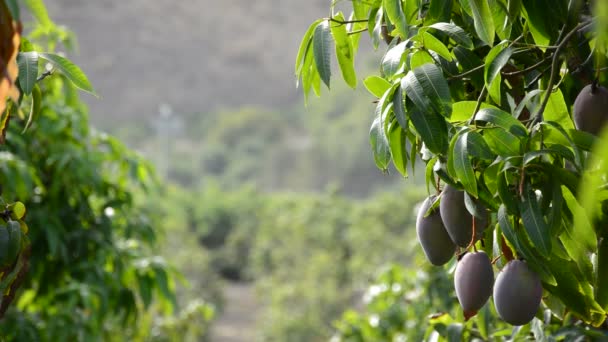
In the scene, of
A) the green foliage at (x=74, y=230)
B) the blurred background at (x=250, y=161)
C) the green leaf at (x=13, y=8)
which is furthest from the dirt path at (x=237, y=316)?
the green leaf at (x=13, y=8)

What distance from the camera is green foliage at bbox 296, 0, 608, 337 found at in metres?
0.72

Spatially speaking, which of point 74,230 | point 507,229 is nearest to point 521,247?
point 507,229

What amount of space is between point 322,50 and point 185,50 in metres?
28.4

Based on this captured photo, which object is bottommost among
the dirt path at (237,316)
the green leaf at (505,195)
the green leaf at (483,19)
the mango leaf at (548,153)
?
the dirt path at (237,316)

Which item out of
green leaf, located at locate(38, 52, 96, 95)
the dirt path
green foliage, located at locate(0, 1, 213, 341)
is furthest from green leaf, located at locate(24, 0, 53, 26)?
the dirt path

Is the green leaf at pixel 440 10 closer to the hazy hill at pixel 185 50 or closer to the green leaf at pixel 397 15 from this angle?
the green leaf at pixel 397 15

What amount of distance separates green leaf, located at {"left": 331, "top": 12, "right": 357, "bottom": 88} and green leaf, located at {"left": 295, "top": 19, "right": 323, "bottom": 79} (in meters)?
0.02

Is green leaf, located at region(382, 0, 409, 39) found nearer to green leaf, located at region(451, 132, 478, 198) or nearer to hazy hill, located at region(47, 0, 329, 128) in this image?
green leaf, located at region(451, 132, 478, 198)

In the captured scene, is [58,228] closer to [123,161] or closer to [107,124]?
[123,161]

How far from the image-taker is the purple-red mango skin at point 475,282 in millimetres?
767

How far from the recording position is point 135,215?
2.68 meters

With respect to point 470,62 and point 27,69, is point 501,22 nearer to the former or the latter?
point 470,62

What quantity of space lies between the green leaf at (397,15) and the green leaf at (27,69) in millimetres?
314

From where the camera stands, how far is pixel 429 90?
2.47 feet
